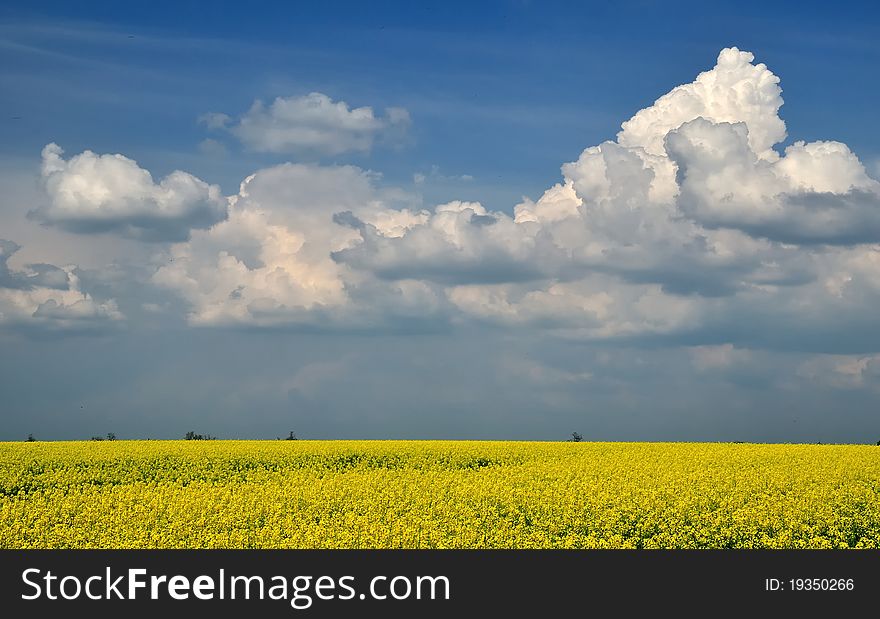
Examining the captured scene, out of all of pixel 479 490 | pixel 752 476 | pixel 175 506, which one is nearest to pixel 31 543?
pixel 175 506

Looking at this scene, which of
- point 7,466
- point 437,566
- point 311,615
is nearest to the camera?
point 311,615

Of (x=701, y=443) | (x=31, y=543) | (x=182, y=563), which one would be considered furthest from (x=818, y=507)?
(x=701, y=443)

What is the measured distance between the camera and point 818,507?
19172 millimetres

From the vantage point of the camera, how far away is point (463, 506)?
19.4 metres

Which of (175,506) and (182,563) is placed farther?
(175,506)

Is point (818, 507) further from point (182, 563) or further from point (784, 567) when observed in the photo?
point (182, 563)

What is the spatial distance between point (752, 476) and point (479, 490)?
29.2ft

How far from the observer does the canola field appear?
16578 millimetres

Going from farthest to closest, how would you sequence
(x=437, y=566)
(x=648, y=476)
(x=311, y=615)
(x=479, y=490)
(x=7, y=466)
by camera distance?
(x=7, y=466) < (x=648, y=476) < (x=479, y=490) < (x=437, y=566) < (x=311, y=615)

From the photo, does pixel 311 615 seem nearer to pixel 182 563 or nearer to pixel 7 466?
pixel 182 563

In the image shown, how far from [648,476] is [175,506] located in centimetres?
1331

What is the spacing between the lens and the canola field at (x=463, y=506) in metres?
16.6

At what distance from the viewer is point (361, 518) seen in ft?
58.4

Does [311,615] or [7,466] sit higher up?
[7,466]
